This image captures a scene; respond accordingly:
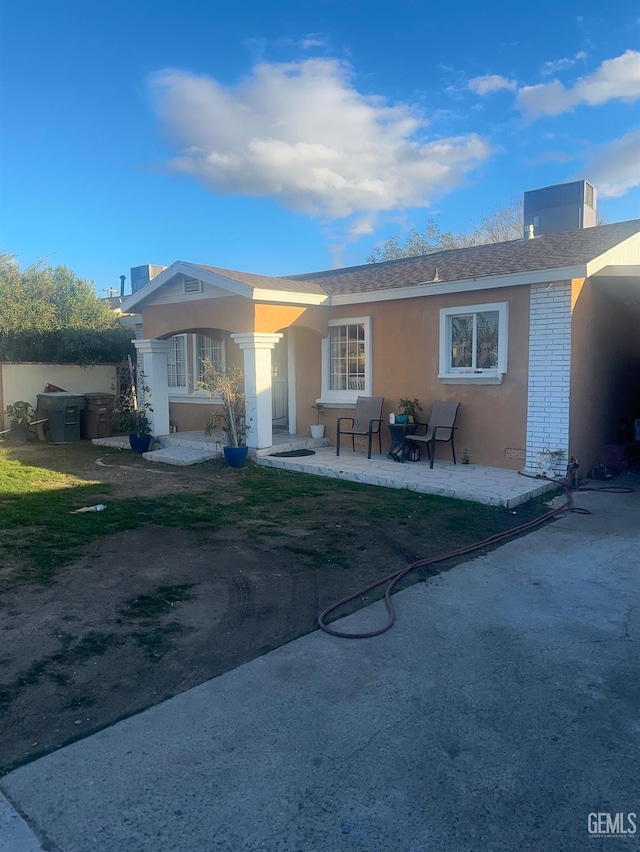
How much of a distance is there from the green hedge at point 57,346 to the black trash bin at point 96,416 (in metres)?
1.64

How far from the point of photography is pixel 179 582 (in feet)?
15.4

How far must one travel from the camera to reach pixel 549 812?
2.22 metres

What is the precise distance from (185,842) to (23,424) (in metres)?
12.6

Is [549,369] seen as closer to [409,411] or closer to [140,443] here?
[409,411]

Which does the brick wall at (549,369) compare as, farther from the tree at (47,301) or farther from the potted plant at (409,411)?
the tree at (47,301)

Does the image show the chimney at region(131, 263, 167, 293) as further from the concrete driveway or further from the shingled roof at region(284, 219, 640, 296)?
the concrete driveway

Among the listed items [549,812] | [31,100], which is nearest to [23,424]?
[31,100]

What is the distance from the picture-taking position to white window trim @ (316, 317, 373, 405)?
10.3 meters

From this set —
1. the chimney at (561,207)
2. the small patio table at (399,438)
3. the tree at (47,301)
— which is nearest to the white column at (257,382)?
the small patio table at (399,438)

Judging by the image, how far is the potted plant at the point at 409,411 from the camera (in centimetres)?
953

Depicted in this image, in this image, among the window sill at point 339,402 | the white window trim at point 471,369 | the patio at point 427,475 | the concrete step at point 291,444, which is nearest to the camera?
the patio at point 427,475

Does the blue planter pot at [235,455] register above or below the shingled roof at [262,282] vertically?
below

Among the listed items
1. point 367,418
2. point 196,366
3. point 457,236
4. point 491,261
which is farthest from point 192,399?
point 457,236

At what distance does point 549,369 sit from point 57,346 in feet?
38.3
